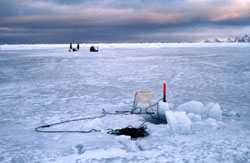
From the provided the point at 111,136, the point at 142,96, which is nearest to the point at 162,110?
the point at 142,96

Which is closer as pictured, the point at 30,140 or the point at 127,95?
the point at 30,140

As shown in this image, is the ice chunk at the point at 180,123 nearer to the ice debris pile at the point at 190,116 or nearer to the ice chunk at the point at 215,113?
the ice debris pile at the point at 190,116

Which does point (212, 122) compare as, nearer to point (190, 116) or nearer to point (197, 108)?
point (190, 116)

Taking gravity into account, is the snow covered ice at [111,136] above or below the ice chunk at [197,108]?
below

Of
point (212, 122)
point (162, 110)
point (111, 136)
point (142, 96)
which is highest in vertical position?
point (142, 96)

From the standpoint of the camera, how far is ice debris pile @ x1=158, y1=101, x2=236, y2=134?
172 inches

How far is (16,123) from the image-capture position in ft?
16.6

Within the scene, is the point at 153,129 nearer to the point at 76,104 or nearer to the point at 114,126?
the point at 114,126

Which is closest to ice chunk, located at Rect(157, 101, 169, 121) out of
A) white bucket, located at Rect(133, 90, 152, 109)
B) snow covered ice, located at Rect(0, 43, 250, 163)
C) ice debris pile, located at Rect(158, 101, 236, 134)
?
ice debris pile, located at Rect(158, 101, 236, 134)

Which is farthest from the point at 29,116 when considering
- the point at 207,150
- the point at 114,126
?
the point at 207,150

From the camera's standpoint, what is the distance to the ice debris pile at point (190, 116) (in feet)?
14.4

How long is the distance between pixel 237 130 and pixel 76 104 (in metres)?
3.87

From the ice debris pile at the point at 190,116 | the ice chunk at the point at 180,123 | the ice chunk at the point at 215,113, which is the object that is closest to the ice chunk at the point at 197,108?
the ice debris pile at the point at 190,116

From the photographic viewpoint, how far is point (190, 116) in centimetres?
509
